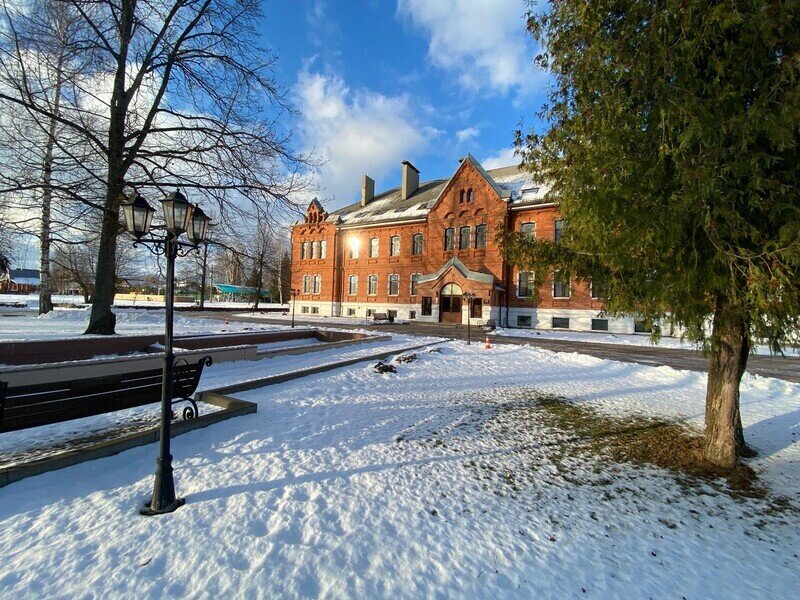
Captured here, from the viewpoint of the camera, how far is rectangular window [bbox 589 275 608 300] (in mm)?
5010

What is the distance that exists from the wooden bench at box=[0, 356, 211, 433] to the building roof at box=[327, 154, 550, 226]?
26643 millimetres

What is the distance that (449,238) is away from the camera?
31.8m

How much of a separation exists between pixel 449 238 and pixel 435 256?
195 centimetres

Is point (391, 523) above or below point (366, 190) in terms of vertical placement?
below

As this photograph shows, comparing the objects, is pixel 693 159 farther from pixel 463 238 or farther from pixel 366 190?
pixel 366 190

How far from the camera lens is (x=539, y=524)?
3309 millimetres

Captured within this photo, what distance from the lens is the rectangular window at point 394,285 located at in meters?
34.8

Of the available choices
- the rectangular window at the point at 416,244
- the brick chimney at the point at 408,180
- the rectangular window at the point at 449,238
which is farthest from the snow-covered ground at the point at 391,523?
the brick chimney at the point at 408,180

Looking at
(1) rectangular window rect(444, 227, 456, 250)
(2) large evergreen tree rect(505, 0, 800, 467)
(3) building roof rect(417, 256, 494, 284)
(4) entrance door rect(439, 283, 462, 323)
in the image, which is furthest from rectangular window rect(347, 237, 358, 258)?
(2) large evergreen tree rect(505, 0, 800, 467)

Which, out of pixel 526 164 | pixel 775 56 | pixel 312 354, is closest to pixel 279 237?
pixel 312 354

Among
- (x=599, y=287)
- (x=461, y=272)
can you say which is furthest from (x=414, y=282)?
(x=599, y=287)

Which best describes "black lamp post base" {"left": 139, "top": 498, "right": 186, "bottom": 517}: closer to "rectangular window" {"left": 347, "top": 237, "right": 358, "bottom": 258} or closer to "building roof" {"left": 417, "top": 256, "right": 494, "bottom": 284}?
"building roof" {"left": 417, "top": 256, "right": 494, "bottom": 284}

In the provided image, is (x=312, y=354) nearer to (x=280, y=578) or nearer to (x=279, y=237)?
(x=279, y=237)

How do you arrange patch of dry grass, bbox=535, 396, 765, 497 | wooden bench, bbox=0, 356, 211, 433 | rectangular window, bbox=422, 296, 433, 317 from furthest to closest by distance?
rectangular window, bbox=422, 296, 433, 317
patch of dry grass, bbox=535, 396, 765, 497
wooden bench, bbox=0, 356, 211, 433
